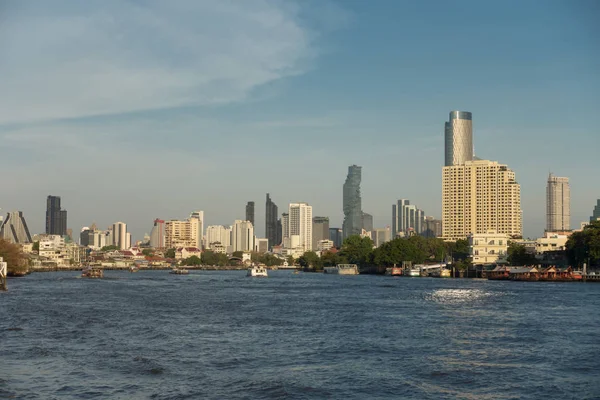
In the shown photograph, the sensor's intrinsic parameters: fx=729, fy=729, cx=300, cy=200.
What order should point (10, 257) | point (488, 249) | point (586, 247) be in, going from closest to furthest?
point (586, 247), point (10, 257), point (488, 249)

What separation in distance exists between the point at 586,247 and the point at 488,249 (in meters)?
36.1

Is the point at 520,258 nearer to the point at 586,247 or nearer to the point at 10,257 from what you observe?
the point at 586,247

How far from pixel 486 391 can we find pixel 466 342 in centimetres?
1185

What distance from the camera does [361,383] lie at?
26875mm

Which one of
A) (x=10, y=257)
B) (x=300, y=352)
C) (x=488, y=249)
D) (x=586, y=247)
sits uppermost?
(x=586, y=247)

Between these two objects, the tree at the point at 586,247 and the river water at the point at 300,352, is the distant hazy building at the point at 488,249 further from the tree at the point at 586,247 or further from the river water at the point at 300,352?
the river water at the point at 300,352

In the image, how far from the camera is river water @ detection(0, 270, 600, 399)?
2580cm

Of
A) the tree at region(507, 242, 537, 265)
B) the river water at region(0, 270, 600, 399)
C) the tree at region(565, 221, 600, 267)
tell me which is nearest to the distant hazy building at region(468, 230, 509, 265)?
the tree at region(507, 242, 537, 265)

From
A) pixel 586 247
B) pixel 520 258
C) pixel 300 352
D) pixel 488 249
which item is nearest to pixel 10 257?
pixel 520 258

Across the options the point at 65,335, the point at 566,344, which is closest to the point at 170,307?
the point at 65,335

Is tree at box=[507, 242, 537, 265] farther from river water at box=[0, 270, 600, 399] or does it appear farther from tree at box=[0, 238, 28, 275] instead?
tree at box=[0, 238, 28, 275]

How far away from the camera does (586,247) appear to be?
116562mm

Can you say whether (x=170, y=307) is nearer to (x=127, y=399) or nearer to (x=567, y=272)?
(x=127, y=399)

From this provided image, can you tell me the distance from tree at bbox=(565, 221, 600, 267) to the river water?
2286 inches
